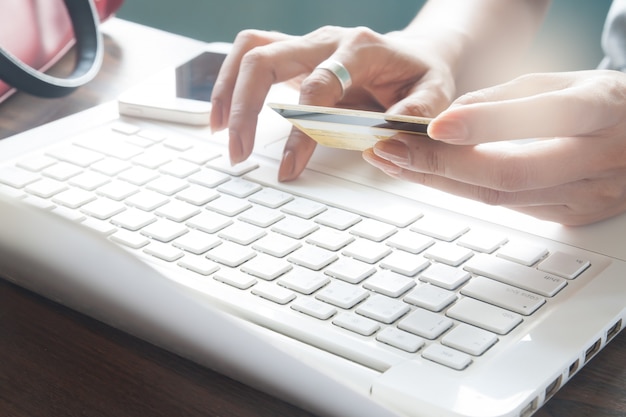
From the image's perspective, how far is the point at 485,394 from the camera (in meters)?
0.39

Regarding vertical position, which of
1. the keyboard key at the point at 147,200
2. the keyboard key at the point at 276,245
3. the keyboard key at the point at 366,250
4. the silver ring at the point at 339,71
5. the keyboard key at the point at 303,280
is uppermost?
the silver ring at the point at 339,71

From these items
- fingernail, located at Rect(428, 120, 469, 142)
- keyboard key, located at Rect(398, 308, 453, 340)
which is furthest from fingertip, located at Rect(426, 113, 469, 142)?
keyboard key, located at Rect(398, 308, 453, 340)

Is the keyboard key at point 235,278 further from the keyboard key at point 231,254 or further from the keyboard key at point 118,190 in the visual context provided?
the keyboard key at point 118,190

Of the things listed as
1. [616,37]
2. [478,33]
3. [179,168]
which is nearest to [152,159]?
[179,168]

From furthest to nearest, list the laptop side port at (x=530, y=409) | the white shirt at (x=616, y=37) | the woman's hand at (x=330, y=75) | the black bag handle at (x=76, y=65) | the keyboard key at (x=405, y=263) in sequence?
the white shirt at (x=616, y=37), the black bag handle at (x=76, y=65), the woman's hand at (x=330, y=75), the keyboard key at (x=405, y=263), the laptop side port at (x=530, y=409)

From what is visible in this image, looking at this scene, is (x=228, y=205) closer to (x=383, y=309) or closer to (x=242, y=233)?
(x=242, y=233)

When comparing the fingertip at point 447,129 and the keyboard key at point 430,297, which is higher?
the fingertip at point 447,129

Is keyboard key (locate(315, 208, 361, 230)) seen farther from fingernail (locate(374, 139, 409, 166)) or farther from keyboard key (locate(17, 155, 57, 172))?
keyboard key (locate(17, 155, 57, 172))

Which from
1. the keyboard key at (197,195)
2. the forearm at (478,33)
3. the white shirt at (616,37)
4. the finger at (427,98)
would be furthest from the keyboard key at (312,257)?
the white shirt at (616,37)

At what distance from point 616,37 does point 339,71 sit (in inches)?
15.5

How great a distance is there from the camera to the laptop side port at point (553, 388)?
41 cm

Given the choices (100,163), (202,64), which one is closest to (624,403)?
(100,163)

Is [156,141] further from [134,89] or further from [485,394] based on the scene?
[485,394]

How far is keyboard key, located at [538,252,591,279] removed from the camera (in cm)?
50
